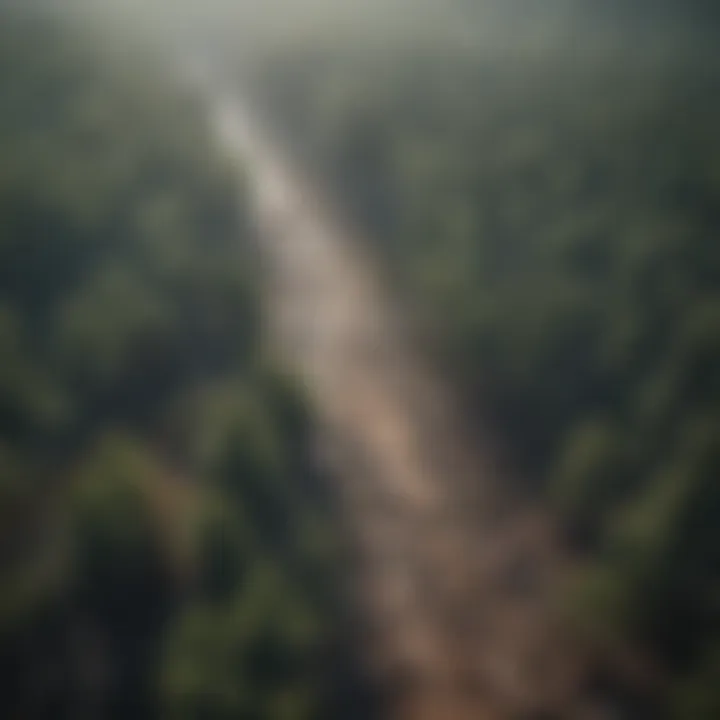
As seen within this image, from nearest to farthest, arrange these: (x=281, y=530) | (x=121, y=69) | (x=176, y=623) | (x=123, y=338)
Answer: (x=176, y=623) → (x=281, y=530) → (x=123, y=338) → (x=121, y=69)

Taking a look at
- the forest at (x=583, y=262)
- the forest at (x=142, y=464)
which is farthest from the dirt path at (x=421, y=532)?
the forest at (x=142, y=464)

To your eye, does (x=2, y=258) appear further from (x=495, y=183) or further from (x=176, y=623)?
(x=495, y=183)

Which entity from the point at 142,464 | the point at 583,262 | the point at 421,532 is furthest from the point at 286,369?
the point at 583,262

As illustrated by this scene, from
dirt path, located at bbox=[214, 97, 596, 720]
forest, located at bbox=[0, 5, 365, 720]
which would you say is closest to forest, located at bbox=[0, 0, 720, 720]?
forest, located at bbox=[0, 5, 365, 720]

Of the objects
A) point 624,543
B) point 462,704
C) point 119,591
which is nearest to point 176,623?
point 119,591

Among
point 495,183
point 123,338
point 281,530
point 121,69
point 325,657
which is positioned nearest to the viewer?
point 325,657
